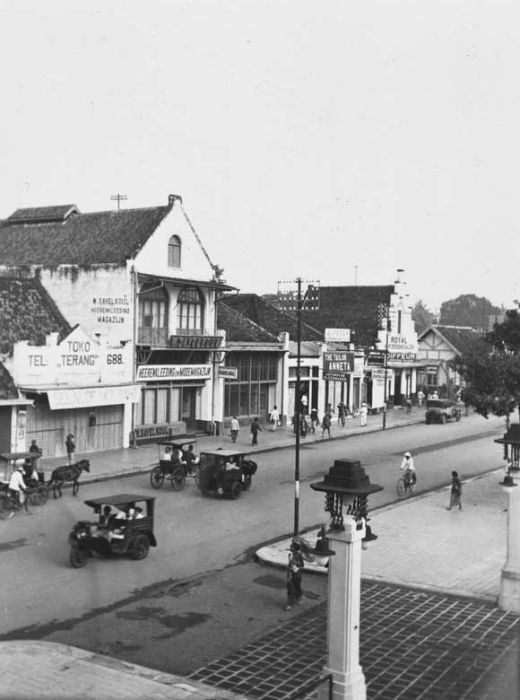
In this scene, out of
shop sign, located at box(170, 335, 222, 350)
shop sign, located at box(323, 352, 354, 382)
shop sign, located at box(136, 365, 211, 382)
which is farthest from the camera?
shop sign, located at box(323, 352, 354, 382)

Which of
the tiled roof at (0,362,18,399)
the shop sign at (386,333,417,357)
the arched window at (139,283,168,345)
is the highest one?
the arched window at (139,283,168,345)

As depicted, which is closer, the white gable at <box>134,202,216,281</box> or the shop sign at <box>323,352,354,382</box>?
the white gable at <box>134,202,216,281</box>

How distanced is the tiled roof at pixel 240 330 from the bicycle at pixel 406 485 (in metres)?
18.7

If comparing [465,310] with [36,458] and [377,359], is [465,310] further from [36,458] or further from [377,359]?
[36,458]

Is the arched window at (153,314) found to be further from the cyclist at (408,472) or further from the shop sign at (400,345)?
the shop sign at (400,345)

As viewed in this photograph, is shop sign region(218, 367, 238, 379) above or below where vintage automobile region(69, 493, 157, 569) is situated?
above

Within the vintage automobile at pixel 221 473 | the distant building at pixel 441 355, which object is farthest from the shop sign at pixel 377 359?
the vintage automobile at pixel 221 473

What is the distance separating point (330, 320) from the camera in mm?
63156

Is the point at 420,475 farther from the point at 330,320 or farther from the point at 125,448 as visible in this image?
the point at 330,320

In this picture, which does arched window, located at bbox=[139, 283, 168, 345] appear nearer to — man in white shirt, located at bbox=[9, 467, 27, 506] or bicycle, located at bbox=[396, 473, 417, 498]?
bicycle, located at bbox=[396, 473, 417, 498]

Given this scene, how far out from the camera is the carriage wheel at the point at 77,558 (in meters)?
17.3

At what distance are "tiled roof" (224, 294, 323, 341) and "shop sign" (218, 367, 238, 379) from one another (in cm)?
1193

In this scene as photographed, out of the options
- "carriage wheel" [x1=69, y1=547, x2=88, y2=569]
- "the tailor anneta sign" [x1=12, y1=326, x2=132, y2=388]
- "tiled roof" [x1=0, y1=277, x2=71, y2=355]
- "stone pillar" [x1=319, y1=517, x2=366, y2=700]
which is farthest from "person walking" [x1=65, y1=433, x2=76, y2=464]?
"stone pillar" [x1=319, y1=517, x2=366, y2=700]

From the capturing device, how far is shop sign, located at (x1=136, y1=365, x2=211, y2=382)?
3622 cm
